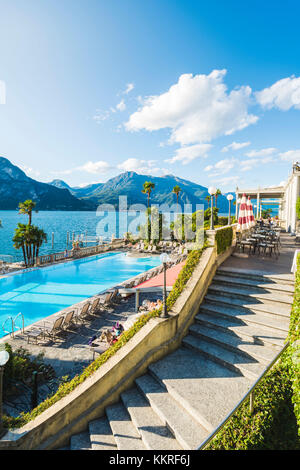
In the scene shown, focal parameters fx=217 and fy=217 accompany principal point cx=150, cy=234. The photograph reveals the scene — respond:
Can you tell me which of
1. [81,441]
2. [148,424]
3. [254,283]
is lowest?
[81,441]

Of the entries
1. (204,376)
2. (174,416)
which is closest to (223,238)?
(204,376)

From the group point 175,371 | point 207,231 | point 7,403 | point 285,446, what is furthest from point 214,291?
point 7,403

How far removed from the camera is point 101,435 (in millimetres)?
3898

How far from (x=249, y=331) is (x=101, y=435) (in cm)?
367

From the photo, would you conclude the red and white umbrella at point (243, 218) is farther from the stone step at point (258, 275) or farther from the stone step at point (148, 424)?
the stone step at point (148, 424)

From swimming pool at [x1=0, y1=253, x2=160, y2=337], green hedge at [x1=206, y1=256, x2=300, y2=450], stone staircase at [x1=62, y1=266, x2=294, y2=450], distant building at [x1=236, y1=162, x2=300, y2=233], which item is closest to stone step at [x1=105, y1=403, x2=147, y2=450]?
stone staircase at [x1=62, y1=266, x2=294, y2=450]

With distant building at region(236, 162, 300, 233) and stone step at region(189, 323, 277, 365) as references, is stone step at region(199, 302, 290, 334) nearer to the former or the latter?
stone step at region(189, 323, 277, 365)

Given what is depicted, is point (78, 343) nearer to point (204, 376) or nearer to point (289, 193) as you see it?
point (204, 376)

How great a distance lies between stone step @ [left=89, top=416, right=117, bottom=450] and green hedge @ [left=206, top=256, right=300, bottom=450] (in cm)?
191

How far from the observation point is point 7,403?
5.35m

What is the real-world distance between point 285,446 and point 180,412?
1.60m

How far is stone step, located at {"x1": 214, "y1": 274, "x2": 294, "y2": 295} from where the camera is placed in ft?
19.7

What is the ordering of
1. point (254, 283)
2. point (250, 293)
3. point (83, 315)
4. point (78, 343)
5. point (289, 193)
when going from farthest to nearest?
point (289, 193) → point (83, 315) → point (78, 343) → point (254, 283) → point (250, 293)
